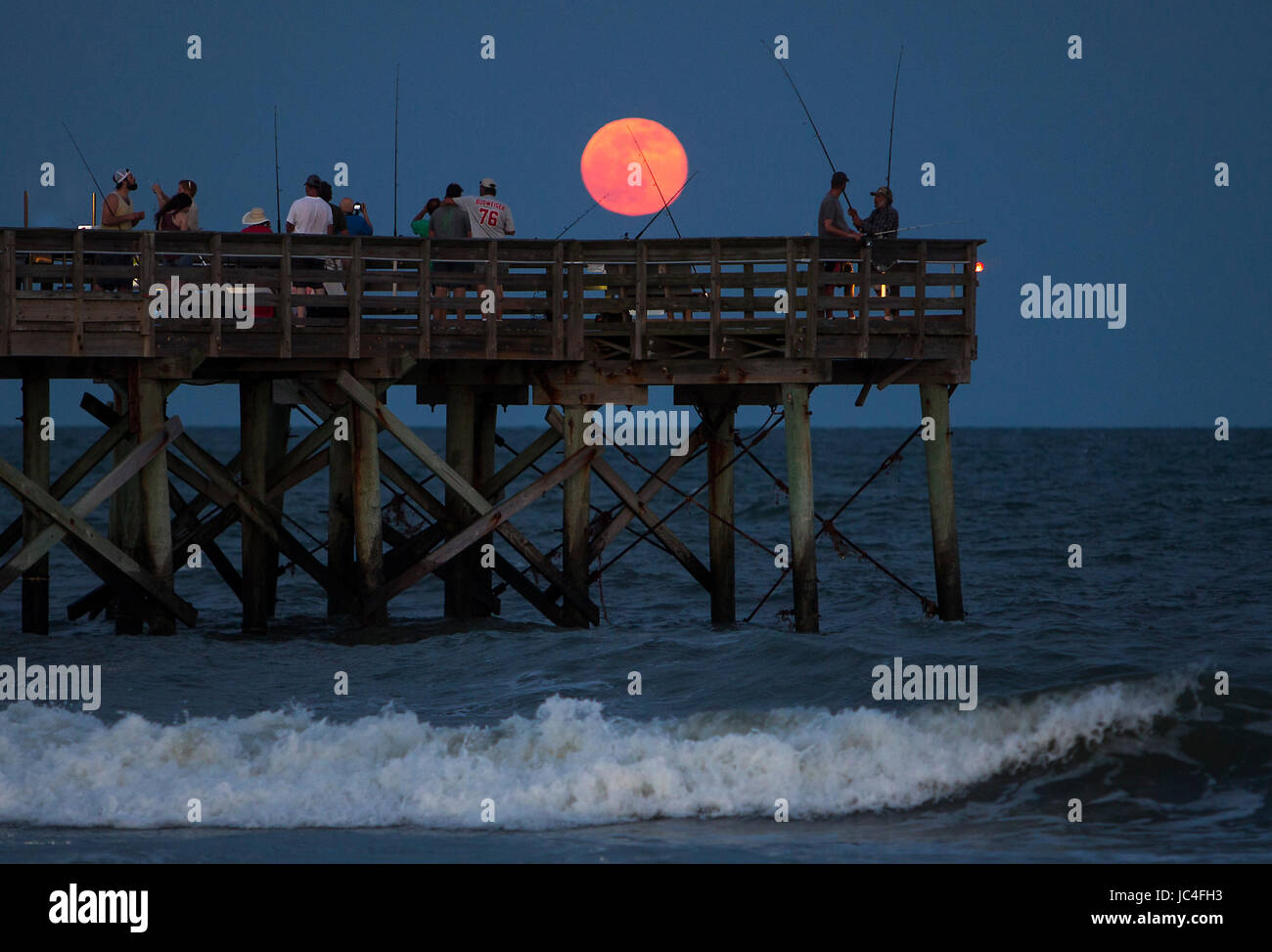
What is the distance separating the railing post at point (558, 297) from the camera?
58.2 ft

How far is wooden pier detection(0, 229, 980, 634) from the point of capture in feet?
56.6

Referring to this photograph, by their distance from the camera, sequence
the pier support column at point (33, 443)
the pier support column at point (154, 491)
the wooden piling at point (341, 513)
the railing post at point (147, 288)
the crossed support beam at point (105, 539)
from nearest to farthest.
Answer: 1. the railing post at point (147, 288)
2. the crossed support beam at point (105, 539)
3. the pier support column at point (154, 491)
4. the pier support column at point (33, 443)
5. the wooden piling at point (341, 513)

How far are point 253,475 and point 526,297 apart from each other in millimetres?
4015

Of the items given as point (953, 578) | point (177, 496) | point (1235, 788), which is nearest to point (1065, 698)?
point (1235, 788)

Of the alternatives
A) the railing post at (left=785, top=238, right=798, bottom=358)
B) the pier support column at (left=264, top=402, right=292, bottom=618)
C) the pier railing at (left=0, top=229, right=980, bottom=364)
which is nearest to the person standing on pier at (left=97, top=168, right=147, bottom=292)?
the pier railing at (left=0, top=229, right=980, bottom=364)

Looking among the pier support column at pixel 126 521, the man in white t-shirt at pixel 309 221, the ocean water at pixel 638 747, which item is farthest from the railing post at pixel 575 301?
the pier support column at pixel 126 521

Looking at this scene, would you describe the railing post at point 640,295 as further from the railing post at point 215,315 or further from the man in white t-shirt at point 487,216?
the railing post at point 215,315

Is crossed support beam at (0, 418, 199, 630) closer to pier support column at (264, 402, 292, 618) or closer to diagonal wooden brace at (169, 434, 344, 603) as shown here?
diagonal wooden brace at (169, 434, 344, 603)

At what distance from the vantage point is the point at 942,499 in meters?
Answer: 19.2

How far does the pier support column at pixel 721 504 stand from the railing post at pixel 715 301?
2721mm

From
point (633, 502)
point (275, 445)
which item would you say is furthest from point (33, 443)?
point (633, 502)

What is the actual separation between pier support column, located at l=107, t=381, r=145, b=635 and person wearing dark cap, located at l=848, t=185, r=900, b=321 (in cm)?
772

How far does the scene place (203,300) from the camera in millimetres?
17312
